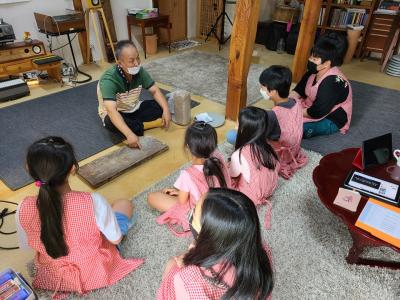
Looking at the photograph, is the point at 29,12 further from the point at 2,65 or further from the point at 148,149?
the point at 148,149

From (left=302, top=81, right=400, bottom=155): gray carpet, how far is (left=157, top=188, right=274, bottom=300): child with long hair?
1.72 m

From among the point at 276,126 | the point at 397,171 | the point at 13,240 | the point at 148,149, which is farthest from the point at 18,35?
the point at 397,171

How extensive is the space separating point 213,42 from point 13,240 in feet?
14.5

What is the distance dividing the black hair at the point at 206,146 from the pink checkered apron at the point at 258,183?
0.87 ft

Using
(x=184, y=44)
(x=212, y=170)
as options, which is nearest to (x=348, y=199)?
(x=212, y=170)

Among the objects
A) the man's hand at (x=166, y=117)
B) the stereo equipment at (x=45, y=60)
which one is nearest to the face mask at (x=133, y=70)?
the man's hand at (x=166, y=117)

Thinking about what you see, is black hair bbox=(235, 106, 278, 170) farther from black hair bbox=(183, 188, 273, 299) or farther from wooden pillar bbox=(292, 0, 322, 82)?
wooden pillar bbox=(292, 0, 322, 82)

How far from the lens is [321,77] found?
2.33 meters

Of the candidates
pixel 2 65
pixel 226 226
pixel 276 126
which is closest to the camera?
pixel 226 226

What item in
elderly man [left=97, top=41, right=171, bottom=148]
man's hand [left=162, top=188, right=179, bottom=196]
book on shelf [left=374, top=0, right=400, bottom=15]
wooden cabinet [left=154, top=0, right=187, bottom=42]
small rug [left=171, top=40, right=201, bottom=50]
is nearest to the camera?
man's hand [left=162, top=188, right=179, bottom=196]

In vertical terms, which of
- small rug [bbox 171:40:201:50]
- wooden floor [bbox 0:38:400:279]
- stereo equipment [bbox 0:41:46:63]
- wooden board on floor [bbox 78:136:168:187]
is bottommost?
wooden floor [bbox 0:38:400:279]

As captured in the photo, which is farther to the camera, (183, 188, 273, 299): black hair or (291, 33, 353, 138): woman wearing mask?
(291, 33, 353, 138): woman wearing mask

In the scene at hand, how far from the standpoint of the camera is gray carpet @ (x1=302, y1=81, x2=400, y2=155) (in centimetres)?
238

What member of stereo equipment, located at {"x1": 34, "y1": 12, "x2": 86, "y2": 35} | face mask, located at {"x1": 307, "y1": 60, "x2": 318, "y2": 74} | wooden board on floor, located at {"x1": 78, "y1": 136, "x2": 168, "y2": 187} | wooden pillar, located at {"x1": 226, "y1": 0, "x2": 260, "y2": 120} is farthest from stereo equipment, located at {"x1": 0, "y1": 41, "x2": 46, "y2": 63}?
face mask, located at {"x1": 307, "y1": 60, "x2": 318, "y2": 74}
